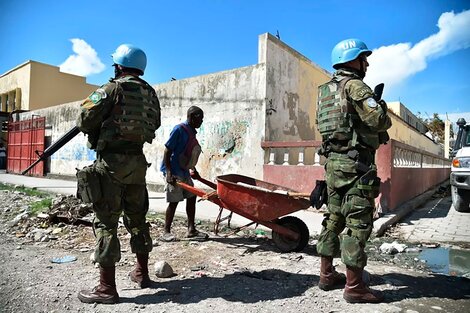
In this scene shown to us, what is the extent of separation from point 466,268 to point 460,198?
3667 mm

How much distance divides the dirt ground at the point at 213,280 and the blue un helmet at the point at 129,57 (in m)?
1.84

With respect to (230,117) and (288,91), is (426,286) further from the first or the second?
(288,91)

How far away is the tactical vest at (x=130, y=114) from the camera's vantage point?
2.53m

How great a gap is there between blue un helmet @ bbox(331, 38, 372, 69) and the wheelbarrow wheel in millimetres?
1833

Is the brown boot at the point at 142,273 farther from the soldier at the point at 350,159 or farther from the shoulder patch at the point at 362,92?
the shoulder patch at the point at 362,92

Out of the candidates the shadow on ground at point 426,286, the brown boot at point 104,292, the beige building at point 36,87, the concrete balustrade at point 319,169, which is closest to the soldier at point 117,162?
the brown boot at point 104,292

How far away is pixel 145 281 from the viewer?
2.73m

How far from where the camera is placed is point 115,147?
2584 mm

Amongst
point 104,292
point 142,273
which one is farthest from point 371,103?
point 104,292

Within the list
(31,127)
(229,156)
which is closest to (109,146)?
(229,156)

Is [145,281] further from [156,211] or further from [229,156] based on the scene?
[229,156]

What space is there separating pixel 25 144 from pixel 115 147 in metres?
15.3

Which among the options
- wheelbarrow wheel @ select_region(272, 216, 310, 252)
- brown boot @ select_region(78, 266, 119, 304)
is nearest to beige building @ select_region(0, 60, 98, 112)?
wheelbarrow wheel @ select_region(272, 216, 310, 252)

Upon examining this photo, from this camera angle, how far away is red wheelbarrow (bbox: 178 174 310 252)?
3424mm
